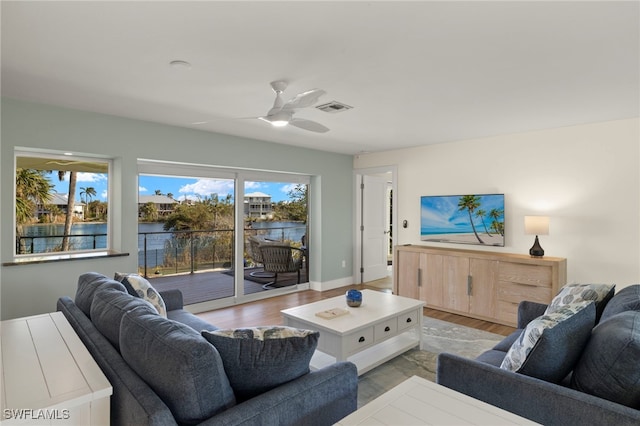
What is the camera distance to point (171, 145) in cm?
416

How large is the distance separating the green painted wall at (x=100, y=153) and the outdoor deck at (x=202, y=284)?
75cm

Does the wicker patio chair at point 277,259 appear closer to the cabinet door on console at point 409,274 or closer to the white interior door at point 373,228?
the white interior door at point 373,228

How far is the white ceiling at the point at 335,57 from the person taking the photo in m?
1.78

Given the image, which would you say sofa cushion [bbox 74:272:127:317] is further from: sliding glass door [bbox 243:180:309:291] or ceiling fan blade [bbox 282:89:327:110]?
sliding glass door [bbox 243:180:309:291]

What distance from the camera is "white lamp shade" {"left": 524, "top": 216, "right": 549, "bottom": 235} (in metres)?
4.01

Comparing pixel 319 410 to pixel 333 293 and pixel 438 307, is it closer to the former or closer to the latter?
pixel 438 307

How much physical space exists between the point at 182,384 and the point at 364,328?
1.80 meters

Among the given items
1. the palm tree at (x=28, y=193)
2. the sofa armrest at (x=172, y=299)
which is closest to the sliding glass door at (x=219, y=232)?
the palm tree at (x=28, y=193)

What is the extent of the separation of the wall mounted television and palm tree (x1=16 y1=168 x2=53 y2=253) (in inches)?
188

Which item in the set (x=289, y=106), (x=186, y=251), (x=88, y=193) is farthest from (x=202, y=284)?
(x=289, y=106)

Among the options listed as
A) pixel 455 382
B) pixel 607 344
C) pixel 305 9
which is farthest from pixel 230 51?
pixel 607 344

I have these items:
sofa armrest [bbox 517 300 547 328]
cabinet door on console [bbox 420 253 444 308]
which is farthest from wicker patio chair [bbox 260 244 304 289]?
sofa armrest [bbox 517 300 547 328]

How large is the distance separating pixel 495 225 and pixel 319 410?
4.00 metres

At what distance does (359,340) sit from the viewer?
2.76 metres
